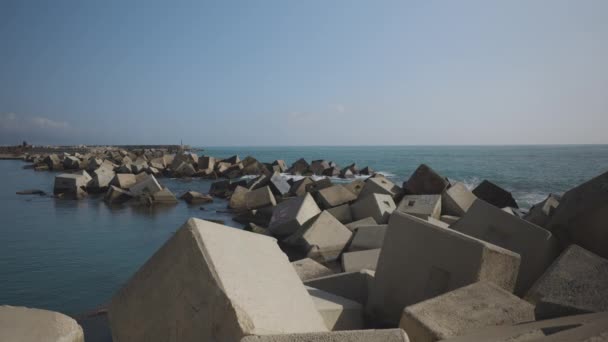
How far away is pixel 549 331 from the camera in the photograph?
156cm

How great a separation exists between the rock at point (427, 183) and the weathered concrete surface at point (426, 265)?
18.0 feet

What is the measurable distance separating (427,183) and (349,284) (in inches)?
215

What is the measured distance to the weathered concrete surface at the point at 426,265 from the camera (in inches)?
96.0

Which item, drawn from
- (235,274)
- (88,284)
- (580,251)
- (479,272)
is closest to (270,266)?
(235,274)

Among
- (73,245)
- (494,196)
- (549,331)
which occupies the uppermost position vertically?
(549,331)

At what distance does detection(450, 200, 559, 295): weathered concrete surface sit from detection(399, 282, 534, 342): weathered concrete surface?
137 centimetres

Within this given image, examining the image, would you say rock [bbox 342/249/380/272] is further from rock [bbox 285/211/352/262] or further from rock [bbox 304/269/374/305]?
rock [bbox 285/211/352/262]

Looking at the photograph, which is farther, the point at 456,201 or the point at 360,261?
the point at 456,201

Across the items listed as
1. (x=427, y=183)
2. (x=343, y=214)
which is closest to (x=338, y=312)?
(x=343, y=214)

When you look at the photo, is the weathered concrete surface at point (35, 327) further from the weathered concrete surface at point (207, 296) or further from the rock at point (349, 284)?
the rock at point (349, 284)

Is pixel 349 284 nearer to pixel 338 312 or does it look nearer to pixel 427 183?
pixel 338 312

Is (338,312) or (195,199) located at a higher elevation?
(338,312)

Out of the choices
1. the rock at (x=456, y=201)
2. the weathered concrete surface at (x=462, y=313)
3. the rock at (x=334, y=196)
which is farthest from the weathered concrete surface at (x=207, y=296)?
the rock at (x=334, y=196)

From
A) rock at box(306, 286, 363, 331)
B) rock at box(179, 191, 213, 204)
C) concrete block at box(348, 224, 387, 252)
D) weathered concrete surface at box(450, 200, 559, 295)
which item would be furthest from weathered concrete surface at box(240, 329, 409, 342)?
rock at box(179, 191, 213, 204)
